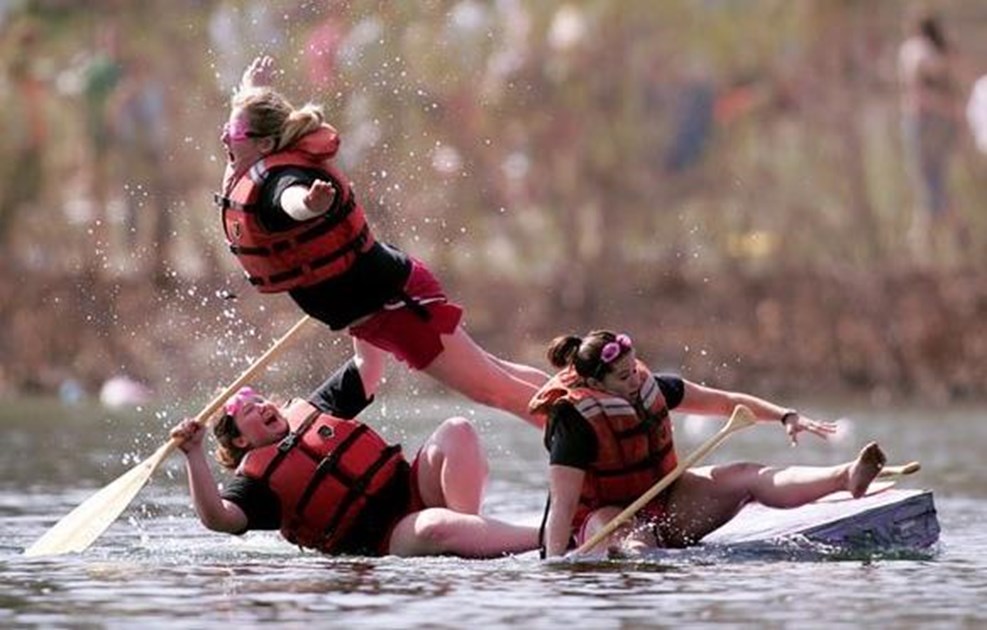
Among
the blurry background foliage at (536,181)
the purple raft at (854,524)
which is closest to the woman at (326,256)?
the purple raft at (854,524)

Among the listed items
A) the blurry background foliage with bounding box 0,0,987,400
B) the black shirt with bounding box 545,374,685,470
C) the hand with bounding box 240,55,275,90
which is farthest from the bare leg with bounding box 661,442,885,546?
the blurry background foliage with bounding box 0,0,987,400

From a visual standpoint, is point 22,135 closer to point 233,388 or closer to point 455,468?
point 233,388

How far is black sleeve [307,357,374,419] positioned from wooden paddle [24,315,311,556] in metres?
0.27

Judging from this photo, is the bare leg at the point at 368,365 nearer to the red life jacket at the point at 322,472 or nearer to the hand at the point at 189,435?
the red life jacket at the point at 322,472

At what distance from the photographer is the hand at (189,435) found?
43.8 ft

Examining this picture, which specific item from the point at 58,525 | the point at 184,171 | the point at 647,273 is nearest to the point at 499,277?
the point at 647,273

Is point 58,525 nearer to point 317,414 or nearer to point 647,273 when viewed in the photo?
point 317,414

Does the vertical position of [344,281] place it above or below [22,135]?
below

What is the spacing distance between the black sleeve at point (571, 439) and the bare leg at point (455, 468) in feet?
1.48

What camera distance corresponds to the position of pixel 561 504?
13.3m

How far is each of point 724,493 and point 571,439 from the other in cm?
75

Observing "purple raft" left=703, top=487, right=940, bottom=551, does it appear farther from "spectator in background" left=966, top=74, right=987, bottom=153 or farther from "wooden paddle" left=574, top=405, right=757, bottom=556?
"spectator in background" left=966, top=74, right=987, bottom=153

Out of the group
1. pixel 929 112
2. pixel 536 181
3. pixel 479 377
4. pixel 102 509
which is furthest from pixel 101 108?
pixel 479 377

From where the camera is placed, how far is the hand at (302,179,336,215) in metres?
13.2
